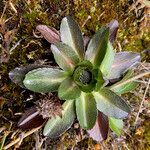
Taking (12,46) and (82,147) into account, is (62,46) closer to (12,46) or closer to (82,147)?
(12,46)

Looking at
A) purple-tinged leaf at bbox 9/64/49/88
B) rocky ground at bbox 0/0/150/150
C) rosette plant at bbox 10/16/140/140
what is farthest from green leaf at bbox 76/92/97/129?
→ purple-tinged leaf at bbox 9/64/49/88

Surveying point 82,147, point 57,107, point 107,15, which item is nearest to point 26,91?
point 57,107

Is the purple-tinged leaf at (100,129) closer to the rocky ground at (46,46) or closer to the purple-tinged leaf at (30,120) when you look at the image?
the rocky ground at (46,46)

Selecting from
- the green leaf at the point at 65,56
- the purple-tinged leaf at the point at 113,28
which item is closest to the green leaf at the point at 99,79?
the green leaf at the point at 65,56

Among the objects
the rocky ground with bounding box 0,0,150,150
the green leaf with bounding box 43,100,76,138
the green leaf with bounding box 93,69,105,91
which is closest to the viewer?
the green leaf with bounding box 93,69,105,91

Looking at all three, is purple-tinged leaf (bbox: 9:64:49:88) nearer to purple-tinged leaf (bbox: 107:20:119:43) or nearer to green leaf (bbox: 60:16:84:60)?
green leaf (bbox: 60:16:84:60)

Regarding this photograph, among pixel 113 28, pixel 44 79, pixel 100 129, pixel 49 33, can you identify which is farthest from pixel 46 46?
pixel 100 129
